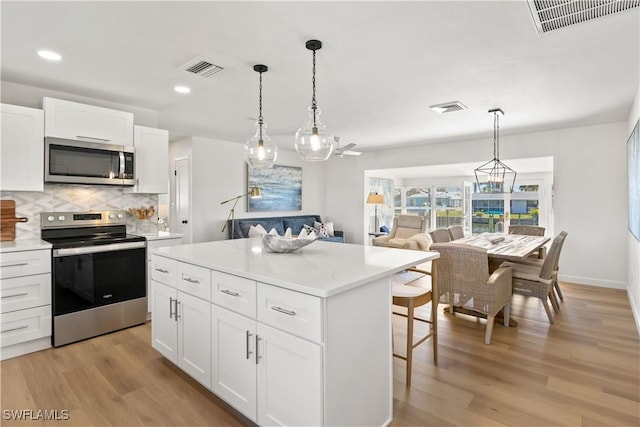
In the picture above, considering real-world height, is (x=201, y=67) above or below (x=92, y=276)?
above

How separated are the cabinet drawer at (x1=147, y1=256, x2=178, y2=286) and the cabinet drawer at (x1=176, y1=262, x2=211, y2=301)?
7 centimetres

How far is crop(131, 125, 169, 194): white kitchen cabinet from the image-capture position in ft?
12.3

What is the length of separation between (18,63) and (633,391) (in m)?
5.20

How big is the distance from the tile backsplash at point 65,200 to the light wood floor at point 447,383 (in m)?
1.24

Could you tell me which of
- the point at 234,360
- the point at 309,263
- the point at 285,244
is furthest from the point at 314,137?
the point at 234,360

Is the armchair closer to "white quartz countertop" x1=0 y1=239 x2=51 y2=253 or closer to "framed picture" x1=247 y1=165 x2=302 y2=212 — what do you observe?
"framed picture" x1=247 y1=165 x2=302 y2=212

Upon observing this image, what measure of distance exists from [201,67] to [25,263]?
7.24 ft

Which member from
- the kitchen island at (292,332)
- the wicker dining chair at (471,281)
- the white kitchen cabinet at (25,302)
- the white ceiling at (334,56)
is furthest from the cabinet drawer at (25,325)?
the wicker dining chair at (471,281)

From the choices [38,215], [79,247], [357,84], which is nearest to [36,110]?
[38,215]

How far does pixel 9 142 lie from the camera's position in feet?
9.45

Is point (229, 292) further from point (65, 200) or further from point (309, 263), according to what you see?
point (65, 200)

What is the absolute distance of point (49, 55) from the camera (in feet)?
8.49

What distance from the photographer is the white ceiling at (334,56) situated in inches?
80.2

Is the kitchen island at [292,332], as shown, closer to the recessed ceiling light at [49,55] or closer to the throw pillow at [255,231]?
the recessed ceiling light at [49,55]
